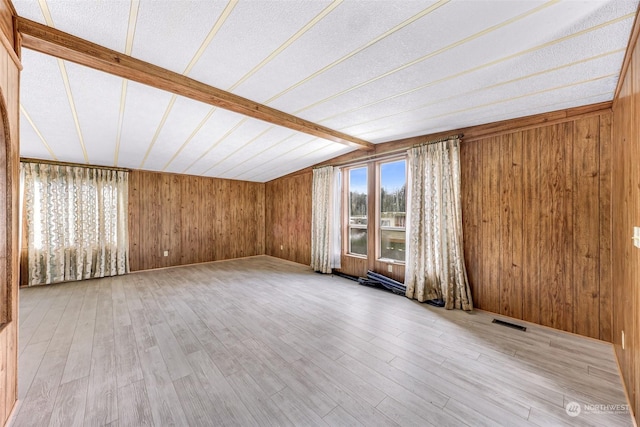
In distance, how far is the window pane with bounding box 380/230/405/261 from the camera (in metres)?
3.92

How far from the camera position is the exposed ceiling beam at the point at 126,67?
4.71 ft

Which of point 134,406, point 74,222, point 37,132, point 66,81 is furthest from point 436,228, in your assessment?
point 74,222

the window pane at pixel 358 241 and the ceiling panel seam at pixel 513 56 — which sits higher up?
the ceiling panel seam at pixel 513 56

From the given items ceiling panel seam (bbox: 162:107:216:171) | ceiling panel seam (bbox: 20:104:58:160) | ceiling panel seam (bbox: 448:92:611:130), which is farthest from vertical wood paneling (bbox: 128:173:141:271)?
ceiling panel seam (bbox: 448:92:611:130)

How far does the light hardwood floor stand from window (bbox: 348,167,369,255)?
1471mm

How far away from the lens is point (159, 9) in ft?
4.29

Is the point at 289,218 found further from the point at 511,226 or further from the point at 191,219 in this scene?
the point at 511,226

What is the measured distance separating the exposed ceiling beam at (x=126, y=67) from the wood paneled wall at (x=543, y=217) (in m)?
2.60

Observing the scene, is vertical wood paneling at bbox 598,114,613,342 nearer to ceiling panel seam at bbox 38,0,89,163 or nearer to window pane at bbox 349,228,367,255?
window pane at bbox 349,228,367,255

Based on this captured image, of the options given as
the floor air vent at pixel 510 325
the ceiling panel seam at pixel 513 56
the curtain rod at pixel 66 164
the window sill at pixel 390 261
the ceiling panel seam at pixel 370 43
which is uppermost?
the ceiling panel seam at pixel 370 43

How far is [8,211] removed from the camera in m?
1.33

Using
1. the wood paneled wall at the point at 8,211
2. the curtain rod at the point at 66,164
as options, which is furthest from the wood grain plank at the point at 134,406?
the curtain rod at the point at 66,164

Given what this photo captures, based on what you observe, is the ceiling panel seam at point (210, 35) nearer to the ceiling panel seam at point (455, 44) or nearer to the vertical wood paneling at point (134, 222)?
the ceiling panel seam at point (455, 44)

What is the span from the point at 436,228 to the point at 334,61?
2.44 m
